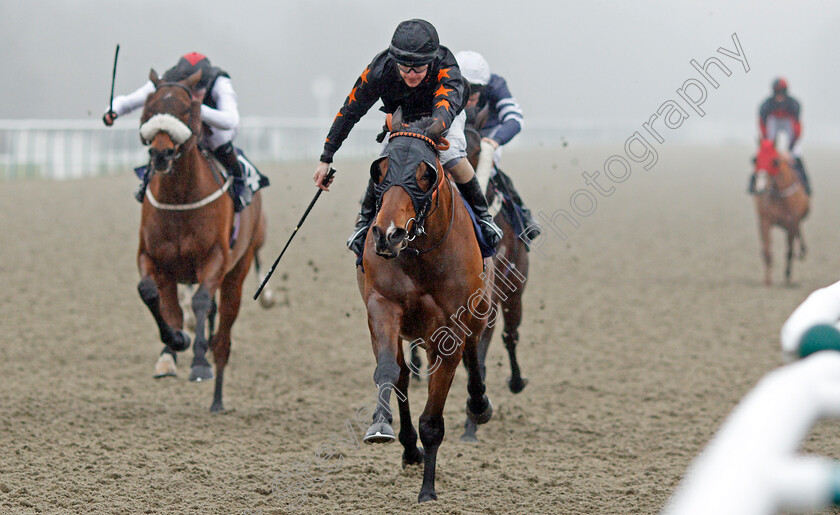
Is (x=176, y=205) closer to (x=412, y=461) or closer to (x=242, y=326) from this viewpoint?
(x=412, y=461)

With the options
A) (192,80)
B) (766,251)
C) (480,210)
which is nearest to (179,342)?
(192,80)

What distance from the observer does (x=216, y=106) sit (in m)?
6.63

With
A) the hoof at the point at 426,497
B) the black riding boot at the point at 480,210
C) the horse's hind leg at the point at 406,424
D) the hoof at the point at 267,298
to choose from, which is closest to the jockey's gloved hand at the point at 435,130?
the black riding boot at the point at 480,210

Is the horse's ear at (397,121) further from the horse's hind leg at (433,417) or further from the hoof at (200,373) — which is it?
the hoof at (200,373)

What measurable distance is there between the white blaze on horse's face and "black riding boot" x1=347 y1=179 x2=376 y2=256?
1644 mm

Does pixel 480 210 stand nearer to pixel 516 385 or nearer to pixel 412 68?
pixel 412 68

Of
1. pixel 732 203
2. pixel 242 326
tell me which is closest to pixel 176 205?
pixel 242 326

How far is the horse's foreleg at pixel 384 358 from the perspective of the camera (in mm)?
3742

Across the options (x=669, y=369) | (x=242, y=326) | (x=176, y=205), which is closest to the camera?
(x=176, y=205)

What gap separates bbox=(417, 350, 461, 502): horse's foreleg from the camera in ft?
14.3

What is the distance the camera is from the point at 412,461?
4.85m

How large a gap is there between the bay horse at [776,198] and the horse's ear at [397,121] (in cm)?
822

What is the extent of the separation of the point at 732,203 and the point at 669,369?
15250mm

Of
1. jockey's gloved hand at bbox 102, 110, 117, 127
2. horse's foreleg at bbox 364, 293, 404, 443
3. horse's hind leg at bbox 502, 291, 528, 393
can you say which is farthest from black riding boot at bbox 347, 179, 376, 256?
jockey's gloved hand at bbox 102, 110, 117, 127
